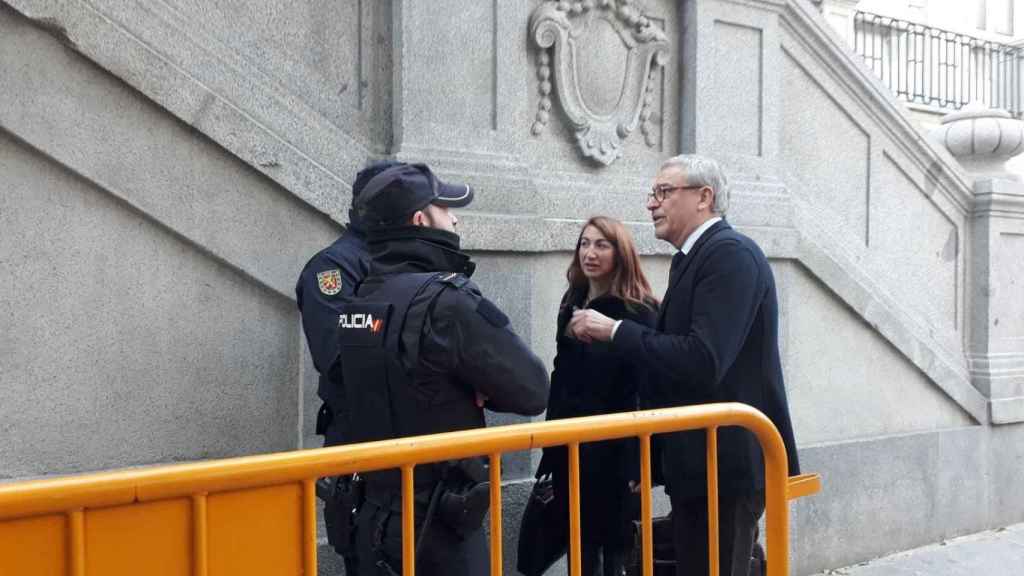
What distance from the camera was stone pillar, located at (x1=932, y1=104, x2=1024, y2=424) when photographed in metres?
6.78

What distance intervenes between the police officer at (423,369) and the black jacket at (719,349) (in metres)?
0.61

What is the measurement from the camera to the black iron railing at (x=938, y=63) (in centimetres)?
1537

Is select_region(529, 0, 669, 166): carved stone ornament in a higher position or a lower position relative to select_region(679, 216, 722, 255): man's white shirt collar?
higher

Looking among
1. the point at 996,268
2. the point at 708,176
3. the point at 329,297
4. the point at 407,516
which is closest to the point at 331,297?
the point at 329,297

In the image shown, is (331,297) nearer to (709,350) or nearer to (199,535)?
(709,350)

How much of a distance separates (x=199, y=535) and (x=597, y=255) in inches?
88.1

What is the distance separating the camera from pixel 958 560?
5.97m

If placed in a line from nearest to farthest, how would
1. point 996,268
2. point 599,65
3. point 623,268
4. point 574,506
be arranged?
1. point 574,506
2. point 623,268
3. point 599,65
4. point 996,268

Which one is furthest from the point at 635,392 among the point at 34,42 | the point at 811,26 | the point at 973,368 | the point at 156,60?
the point at 973,368

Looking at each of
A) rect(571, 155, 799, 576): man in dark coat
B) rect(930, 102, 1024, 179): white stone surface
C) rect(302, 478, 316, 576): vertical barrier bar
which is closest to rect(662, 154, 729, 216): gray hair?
rect(571, 155, 799, 576): man in dark coat

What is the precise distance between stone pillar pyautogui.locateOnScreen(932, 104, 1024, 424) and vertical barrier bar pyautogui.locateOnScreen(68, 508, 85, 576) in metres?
6.37

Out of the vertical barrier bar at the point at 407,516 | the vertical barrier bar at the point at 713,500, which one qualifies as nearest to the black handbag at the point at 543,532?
the vertical barrier bar at the point at 713,500

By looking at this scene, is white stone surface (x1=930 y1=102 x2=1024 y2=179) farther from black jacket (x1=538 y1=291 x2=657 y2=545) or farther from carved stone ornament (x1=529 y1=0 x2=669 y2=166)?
black jacket (x1=538 y1=291 x2=657 y2=545)

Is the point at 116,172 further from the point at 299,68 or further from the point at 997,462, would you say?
Answer: the point at 997,462
